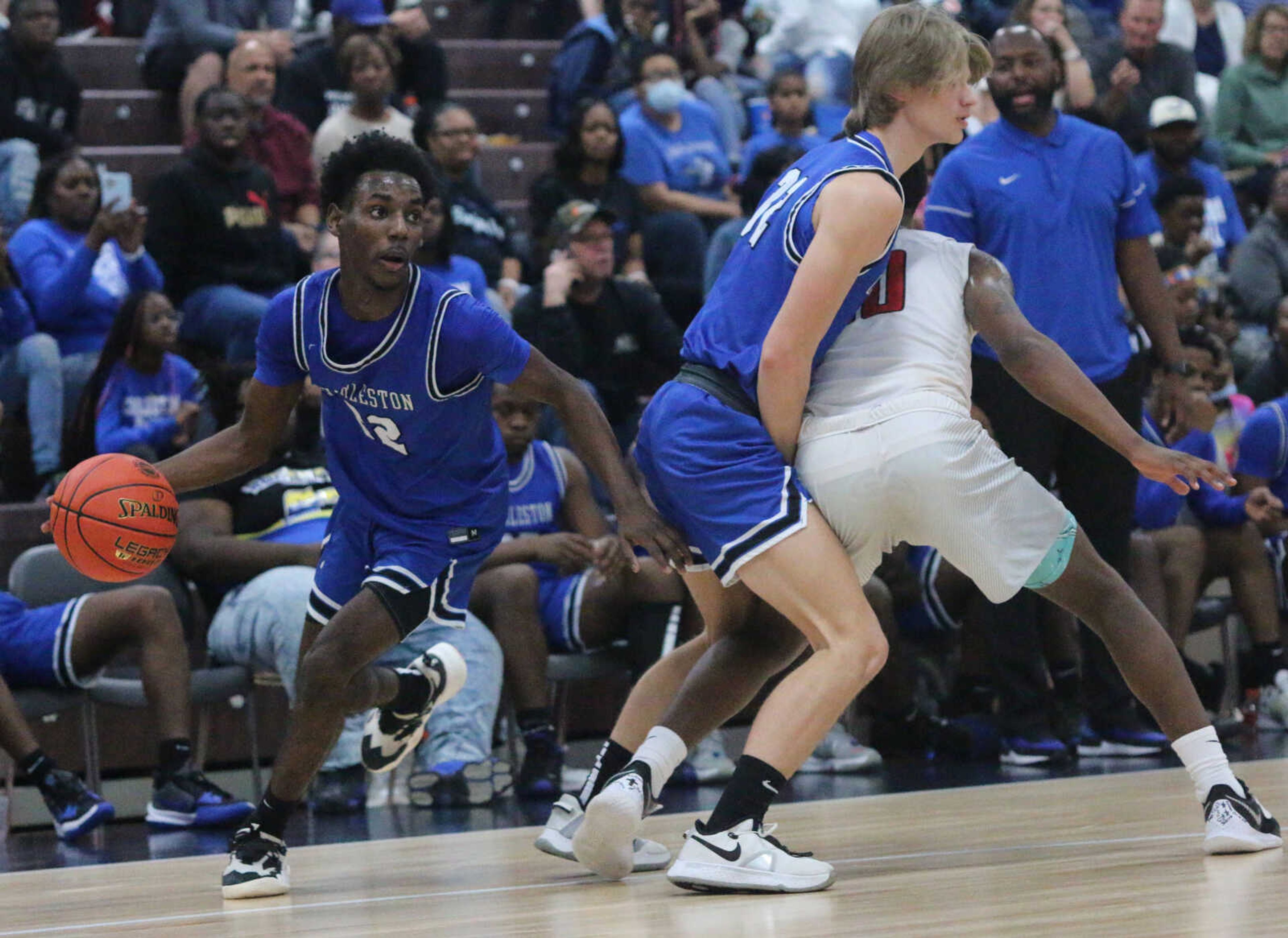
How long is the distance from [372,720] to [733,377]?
143 centimetres

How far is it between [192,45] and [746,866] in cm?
723

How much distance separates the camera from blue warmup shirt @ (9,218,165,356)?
7.58 m

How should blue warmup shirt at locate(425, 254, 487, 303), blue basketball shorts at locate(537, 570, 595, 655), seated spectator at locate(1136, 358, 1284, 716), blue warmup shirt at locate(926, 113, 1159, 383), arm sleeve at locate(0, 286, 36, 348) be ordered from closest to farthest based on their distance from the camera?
1. blue warmup shirt at locate(926, 113, 1159, 383)
2. blue basketball shorts at locate(537, 570, 595, 655)
3. arm sleeve at locate(0, 286, 36, 348)
4. seated spectator at locate(1136, 358, 1284, 716)
5. blue warmup shirt at locate(425, 254, 487, 303)

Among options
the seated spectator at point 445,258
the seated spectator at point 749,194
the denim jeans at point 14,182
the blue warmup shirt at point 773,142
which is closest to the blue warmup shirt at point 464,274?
the seated spectator at point 445,258

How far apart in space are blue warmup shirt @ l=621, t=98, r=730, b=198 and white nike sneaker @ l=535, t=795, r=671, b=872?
18.2 ft

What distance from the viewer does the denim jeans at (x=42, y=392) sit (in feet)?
23.9

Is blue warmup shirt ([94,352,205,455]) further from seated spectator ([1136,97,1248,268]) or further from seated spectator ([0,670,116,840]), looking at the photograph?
seated spectator ([1136,97,1248,268])

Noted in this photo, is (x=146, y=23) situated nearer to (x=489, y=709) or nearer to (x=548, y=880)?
(x=489, y=709)

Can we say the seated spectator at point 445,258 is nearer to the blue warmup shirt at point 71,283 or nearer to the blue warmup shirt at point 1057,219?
the blue warmup shirt at point 71,283

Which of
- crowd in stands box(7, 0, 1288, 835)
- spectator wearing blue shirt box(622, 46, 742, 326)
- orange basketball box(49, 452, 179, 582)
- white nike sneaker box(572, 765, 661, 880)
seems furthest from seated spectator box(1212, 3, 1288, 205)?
orange basketball box(49, 452, 179, 582)

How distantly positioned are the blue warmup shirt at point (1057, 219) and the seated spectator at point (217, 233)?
127 inches

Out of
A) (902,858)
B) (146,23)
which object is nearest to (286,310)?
(902,858)

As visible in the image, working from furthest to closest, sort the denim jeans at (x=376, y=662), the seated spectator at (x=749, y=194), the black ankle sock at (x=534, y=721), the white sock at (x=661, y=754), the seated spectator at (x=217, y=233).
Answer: the seated spectator at (x=749, y=194)
the seated spectator at (x=217, y=233)
the black ankle sock at (x=534, y=721)
the denim jeans at (x=376, y=662)
the white sock at (x=661, y=754)

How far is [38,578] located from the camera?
6.32 metres
